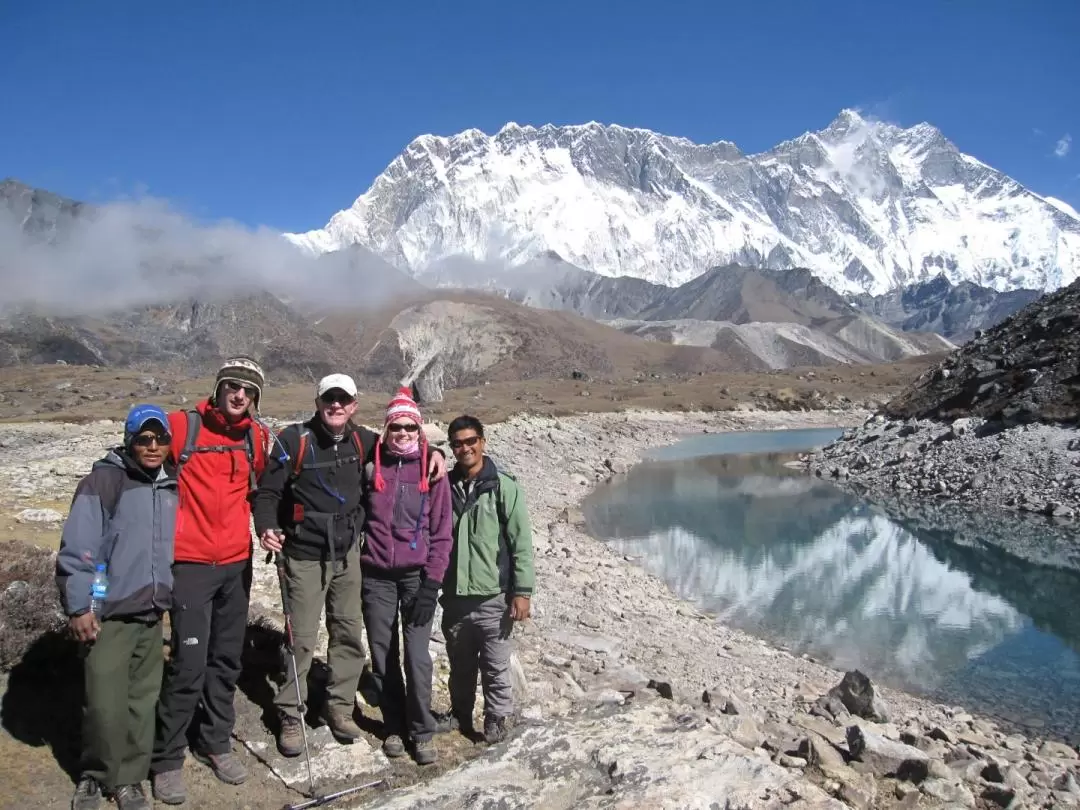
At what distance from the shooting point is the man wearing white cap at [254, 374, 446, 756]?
17.3 feet

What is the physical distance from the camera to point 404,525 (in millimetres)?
5465

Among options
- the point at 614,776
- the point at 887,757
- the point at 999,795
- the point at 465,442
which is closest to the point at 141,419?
the point at 465,442

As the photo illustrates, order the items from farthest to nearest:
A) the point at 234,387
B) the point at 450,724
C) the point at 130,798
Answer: the point at 450,724 < the point at 234,387 < the point at 130,798

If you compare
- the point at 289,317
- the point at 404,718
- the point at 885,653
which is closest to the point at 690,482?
the point at 885,653

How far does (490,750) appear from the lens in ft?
18.5

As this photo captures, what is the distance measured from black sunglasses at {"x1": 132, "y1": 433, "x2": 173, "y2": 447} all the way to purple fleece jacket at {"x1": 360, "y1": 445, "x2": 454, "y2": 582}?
137 cm

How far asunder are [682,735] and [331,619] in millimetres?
2799

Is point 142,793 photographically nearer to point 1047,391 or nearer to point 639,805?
point 639,805

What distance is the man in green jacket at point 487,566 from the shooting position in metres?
5.70

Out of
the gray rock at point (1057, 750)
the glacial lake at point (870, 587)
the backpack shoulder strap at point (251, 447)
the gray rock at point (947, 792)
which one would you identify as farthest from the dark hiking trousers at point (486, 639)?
the glacial lake at point (870, 587)

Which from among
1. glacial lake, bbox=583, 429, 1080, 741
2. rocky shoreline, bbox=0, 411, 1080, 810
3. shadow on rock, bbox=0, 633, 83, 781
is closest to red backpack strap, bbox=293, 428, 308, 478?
rocky shoreline, bbox=0, 411, 1080, 810

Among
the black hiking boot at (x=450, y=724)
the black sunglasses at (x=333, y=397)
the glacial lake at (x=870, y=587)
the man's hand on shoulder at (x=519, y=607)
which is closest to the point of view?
the black sunglasses at (x=333, y=397)

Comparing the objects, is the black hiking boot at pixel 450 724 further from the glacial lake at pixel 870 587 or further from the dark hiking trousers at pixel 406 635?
the glacial lake at pixel 870 587

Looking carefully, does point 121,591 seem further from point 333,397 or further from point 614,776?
point 614,776
